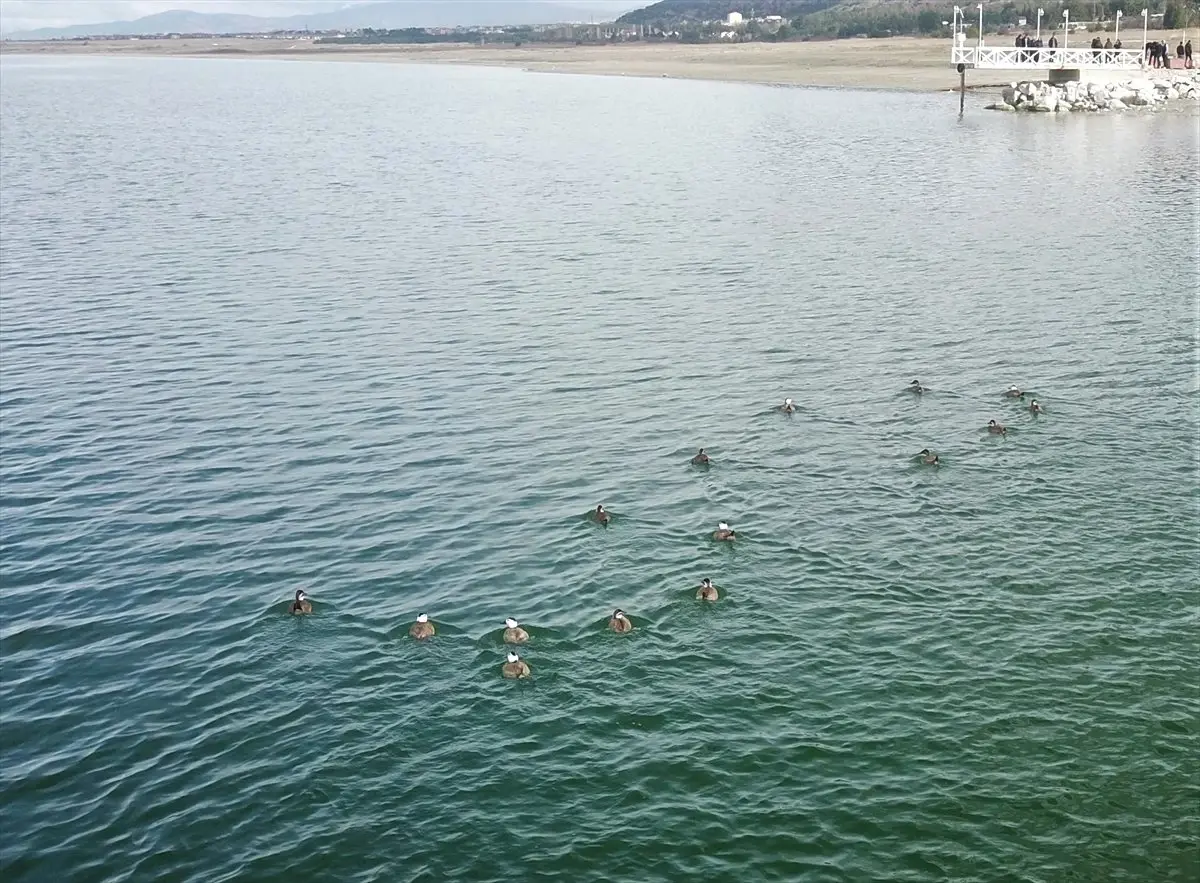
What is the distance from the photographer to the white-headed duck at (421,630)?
103ft

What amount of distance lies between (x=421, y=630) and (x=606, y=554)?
6.26 metres

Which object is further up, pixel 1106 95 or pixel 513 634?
pixel 1106 95

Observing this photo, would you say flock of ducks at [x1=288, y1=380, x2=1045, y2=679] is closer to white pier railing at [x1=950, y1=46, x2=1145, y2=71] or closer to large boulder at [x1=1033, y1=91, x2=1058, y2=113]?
large boulder at [x1=1033, y1=91, x2=1058, y2=113]

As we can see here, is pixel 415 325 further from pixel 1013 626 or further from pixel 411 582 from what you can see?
pixel 1013 626

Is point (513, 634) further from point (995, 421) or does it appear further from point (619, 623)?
point (995, 421)

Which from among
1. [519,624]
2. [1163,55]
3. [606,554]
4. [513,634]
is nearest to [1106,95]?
[1163,55]

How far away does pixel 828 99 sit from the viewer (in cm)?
14938

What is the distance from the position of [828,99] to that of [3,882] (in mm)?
137990

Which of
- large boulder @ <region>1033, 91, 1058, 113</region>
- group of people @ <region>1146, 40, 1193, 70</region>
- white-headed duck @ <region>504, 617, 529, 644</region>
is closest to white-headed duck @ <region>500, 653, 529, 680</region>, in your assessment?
white-headed duck @ <region>504, 617, 529, 644</region>

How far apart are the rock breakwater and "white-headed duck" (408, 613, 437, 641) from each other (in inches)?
4416

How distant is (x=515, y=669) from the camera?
29.6 metres

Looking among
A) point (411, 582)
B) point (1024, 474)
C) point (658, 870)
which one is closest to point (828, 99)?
point (1024, 474)

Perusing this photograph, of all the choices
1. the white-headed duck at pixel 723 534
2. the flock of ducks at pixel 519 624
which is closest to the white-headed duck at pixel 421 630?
the flock of ducks at pixel 519 624

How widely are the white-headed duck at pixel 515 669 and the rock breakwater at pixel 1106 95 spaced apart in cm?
11303
